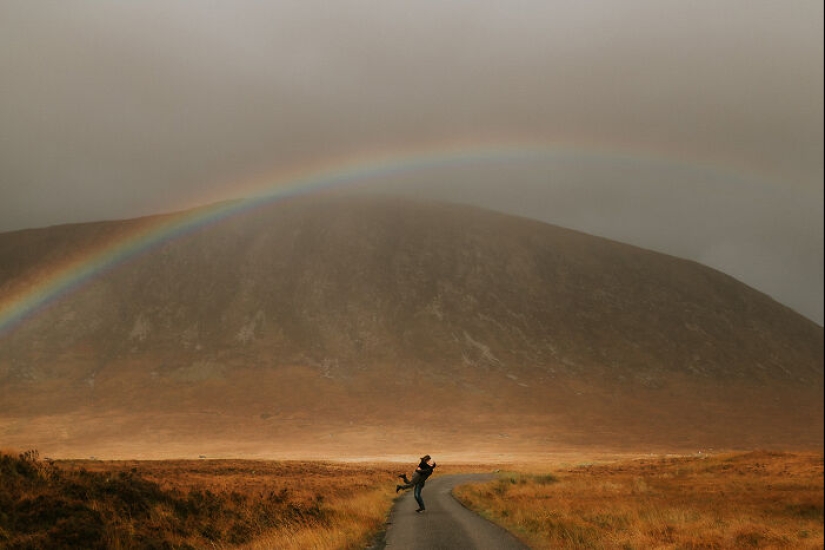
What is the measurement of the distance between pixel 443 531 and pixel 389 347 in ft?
415

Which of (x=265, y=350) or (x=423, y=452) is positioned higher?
(x=265, y=350)

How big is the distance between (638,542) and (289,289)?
146492 mm

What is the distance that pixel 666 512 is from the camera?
19938mm

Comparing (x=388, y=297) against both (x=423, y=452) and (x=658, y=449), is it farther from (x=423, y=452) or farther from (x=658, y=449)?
(x=658, y=449)

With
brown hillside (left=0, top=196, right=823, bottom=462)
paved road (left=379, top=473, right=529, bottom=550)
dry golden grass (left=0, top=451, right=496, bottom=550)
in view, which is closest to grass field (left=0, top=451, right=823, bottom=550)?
dry golden grass (left=0, top=451, right=496, bottom=550)

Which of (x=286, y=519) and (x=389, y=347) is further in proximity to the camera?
(x=389, y=347)

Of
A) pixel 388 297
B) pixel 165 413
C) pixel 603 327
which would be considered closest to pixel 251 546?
pixel 165 413

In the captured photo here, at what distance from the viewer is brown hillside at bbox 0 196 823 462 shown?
10962 cm

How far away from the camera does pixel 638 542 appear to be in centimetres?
1370

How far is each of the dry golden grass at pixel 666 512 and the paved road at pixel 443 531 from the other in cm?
67

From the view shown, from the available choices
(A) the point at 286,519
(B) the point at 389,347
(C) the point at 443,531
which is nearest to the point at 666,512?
(C) the point at 443,531

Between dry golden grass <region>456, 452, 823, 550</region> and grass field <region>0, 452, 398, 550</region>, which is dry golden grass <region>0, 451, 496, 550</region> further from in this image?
dry golden grass <region>456, 452, 823, 550</region>

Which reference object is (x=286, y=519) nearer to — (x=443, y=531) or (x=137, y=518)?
(x=137, y=518)

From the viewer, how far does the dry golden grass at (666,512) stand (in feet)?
47.1
